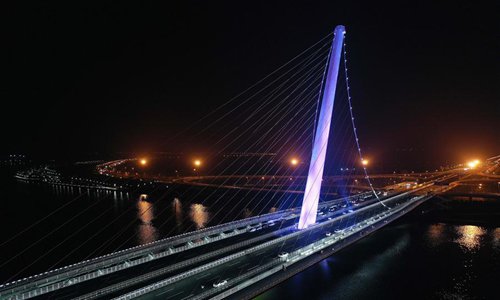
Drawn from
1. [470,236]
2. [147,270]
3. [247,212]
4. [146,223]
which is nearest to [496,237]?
[470,236]

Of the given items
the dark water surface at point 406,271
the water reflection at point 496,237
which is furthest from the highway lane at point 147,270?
the water reflection at point 496,237

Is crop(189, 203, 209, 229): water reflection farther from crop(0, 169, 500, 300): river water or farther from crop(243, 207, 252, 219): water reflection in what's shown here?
crop(243, 207, 252, 219): water reflection

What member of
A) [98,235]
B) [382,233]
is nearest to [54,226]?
[98,235]

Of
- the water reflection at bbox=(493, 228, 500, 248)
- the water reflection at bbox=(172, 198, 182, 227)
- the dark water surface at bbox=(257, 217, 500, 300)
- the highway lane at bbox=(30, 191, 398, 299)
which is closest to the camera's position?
the highway lane at bbox=(30, 191, 398, 299)

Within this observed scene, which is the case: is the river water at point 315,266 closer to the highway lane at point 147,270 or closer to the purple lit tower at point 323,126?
the highway lane at point 147,270

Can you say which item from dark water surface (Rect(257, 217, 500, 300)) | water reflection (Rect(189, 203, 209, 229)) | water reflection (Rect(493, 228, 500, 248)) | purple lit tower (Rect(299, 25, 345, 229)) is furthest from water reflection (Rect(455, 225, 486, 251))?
water reflection (Rect(189, 203, 209, 229))
